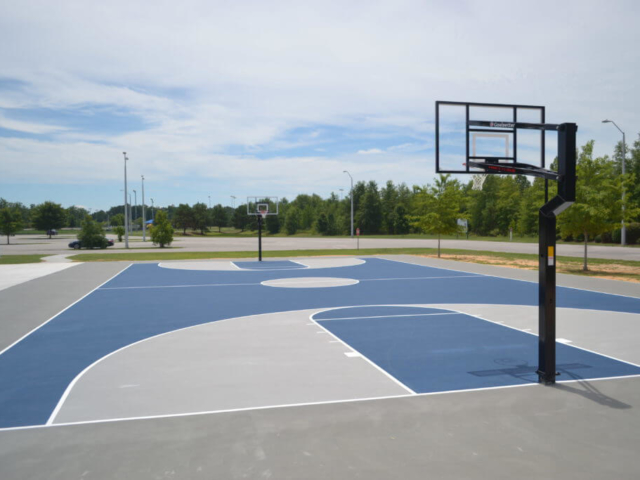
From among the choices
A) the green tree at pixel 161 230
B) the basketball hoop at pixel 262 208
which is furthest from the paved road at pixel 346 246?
the basketball hoop at pixel 262 208

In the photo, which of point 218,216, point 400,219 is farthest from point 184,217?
point 400,219

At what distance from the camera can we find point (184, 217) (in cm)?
10994

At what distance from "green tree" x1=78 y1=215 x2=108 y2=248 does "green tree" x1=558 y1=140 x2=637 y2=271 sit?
3695 centimetres

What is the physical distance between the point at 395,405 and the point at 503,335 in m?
4.55

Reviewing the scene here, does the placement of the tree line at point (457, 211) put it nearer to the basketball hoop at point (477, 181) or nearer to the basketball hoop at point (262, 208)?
the basketball hoop at point (477, 181)

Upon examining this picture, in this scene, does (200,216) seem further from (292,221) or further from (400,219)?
(400,219)

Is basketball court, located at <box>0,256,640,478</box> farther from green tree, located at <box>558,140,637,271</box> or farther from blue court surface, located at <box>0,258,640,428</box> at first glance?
green tree, located at <box>558,140,637,271</box>

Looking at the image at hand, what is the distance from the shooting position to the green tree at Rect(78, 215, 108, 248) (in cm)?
4297

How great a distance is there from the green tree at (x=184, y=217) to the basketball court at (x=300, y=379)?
9909 centimetres

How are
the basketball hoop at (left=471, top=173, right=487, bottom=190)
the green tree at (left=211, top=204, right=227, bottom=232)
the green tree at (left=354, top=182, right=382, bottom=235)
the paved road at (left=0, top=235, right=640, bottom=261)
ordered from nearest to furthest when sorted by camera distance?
1. the basketball hoop at (left=471, top=173, right=487, bottom=190)
2. the paved road at (left=0, top=235, right=640, bottom=261)
3. the green tree at (left=354, top=182, right=382, bottom=235)
4. the green tree at (left=211, top=204, right=227, bottom=232)

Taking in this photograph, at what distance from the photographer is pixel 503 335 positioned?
9.49 m

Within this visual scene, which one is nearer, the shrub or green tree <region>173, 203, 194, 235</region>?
the shrub

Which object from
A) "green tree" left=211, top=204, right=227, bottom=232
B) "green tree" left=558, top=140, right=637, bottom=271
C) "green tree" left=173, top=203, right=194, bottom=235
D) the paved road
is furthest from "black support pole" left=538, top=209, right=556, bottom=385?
"green tree" left=211, top=204, right=227, bottom=232

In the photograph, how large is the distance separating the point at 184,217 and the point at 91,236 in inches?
2667
